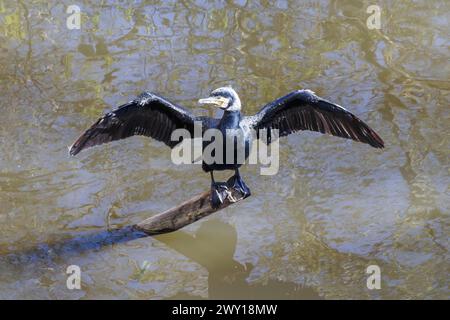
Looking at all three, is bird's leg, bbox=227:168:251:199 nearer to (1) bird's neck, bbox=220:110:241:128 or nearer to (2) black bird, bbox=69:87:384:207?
(2) black bird, bbox=69:87:384:207

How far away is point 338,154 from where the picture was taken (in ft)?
24.3

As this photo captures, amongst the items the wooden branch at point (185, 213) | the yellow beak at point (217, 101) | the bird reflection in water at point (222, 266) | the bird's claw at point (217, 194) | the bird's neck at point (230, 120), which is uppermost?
the yellow beak at point (217, 101)

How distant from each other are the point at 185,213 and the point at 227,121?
0.93m

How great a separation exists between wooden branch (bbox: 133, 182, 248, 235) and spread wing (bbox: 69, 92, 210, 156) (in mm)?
478

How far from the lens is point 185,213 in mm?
6141

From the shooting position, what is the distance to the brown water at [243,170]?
6.13 meters

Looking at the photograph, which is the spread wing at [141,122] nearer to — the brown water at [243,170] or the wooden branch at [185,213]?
the wooden branch at [185,213]

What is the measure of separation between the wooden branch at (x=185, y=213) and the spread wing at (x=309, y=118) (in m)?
0.55

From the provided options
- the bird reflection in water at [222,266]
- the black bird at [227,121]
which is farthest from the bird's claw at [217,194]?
the bird reflection in water at [222,266]

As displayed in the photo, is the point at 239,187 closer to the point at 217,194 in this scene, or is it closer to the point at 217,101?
the point at 217,194

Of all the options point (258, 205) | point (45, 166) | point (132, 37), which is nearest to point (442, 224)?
point (258, 205)

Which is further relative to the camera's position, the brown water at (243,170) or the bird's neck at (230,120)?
the brown water at (243,170)

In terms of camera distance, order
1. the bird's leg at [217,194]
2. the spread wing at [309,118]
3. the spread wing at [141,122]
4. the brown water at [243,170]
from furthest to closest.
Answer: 1. the brown water at [243,170]
2. the bird's leg at [217,194]
3. the spread wing at [309,118]
4. the spread wing at [141,122]

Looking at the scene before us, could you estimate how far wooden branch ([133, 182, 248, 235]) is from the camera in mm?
5934
